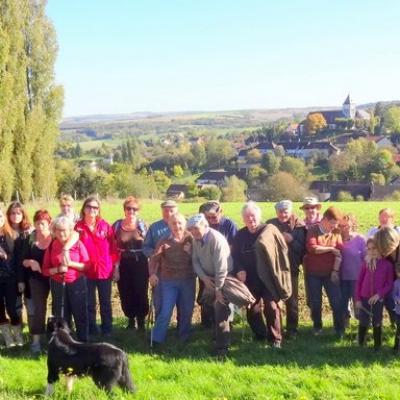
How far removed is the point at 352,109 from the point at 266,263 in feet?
622

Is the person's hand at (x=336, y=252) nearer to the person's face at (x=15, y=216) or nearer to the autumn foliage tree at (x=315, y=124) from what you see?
the person's face at (x=15, y=216)

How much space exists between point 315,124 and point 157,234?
149505 millimetres

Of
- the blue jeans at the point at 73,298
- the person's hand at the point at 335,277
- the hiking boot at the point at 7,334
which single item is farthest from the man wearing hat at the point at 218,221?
the hiking boot at the point at 7,334

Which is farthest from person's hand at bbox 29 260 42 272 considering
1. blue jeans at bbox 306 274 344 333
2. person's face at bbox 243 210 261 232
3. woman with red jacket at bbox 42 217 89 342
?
blue jeans at bbox 306 274 344 333

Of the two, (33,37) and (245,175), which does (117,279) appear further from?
(245,175)

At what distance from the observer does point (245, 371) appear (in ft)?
19.0

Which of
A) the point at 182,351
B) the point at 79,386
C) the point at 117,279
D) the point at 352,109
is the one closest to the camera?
the point at 79,386

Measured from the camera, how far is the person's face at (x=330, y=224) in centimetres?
684

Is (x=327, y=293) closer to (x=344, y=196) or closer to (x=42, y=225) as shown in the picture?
(x=42, y=225)

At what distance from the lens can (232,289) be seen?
6.30m

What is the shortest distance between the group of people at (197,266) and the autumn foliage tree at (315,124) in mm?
143548

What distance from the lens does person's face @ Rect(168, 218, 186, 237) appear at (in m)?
6.56

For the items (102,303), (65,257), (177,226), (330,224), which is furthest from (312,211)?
(65,257)

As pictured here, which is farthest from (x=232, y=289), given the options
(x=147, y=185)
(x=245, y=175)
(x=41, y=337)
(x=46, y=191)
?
(x=245, y=175)
